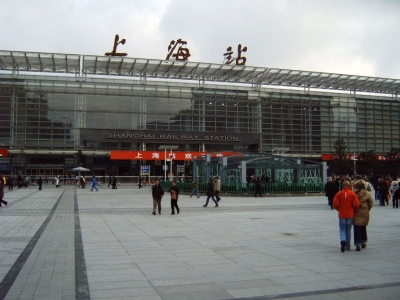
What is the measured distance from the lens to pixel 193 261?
959 cm

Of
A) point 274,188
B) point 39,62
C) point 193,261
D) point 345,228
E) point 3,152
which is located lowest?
point 193,261

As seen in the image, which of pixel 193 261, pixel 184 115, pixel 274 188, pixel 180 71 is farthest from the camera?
pixel 184 115

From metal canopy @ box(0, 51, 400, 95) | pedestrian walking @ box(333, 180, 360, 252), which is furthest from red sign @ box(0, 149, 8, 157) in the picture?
pedestrian walking @ box(333, 180, 360, 252)

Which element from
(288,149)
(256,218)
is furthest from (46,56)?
(256,218)

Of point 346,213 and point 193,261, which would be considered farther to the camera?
point 346,213

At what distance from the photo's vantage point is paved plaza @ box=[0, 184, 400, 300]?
7270 mm

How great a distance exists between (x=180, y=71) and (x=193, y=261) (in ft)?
187

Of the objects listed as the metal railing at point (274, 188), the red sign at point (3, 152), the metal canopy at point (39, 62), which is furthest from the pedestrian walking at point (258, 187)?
the red sign at point (3, 152)

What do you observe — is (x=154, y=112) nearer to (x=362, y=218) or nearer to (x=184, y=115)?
(x=184, y=115)

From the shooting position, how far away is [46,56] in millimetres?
57781

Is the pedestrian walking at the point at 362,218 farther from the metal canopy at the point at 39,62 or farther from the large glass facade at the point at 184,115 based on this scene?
the large glass facade at the point at 184,115

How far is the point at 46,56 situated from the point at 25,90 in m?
8.99

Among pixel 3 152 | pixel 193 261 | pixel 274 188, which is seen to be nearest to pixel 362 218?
pixel 193 261

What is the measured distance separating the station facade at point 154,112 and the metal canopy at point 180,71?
154mm
